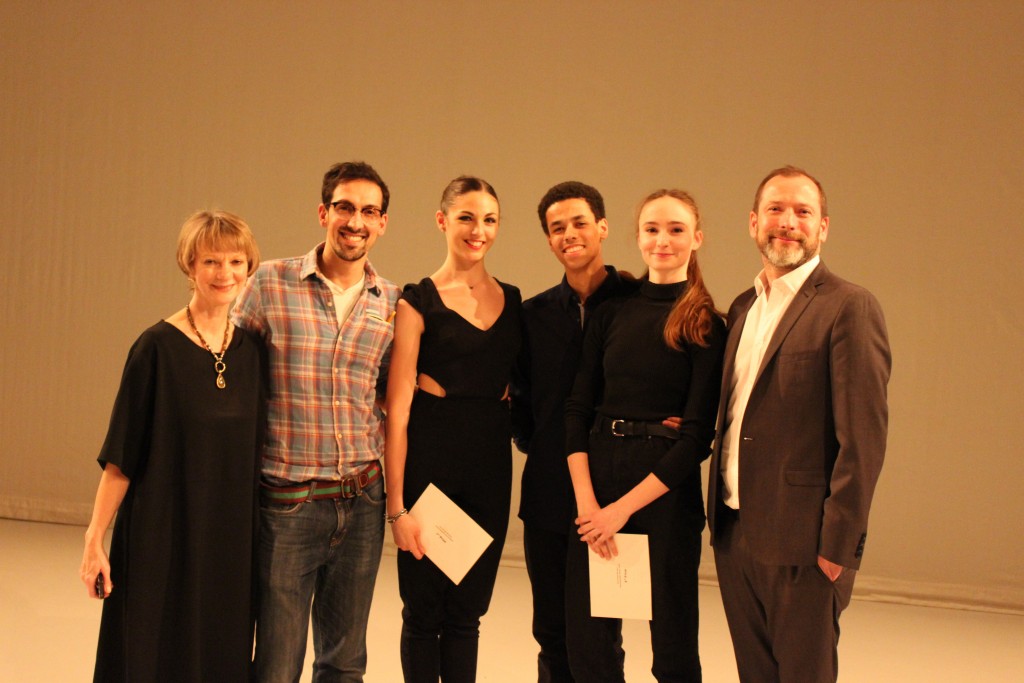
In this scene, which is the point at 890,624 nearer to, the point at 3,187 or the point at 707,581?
the point at 707,581

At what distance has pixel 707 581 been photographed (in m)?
4.75

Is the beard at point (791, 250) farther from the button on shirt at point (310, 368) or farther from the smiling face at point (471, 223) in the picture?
the button on shirt at point (310, 368)

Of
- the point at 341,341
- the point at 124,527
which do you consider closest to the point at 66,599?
the point at 124,527

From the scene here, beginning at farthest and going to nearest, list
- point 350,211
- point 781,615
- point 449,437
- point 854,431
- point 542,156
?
1. point 542,156
2. point 449,437
3. point 350,211
4. point 781,615
5. point 854,431

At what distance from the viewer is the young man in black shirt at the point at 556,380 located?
239 cm

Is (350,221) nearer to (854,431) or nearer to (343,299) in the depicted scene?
(343,299)

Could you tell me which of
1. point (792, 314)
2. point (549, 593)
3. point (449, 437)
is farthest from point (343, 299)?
point (792, 314)

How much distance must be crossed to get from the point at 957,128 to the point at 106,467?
4159mm

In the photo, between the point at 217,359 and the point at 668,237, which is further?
the point at 668,237

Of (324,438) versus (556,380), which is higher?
(556,380)

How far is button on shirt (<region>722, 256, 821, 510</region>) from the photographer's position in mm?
2068

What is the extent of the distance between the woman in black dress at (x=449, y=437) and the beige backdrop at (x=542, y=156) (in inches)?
91.5

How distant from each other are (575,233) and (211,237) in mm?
944

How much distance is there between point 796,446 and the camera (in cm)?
195
